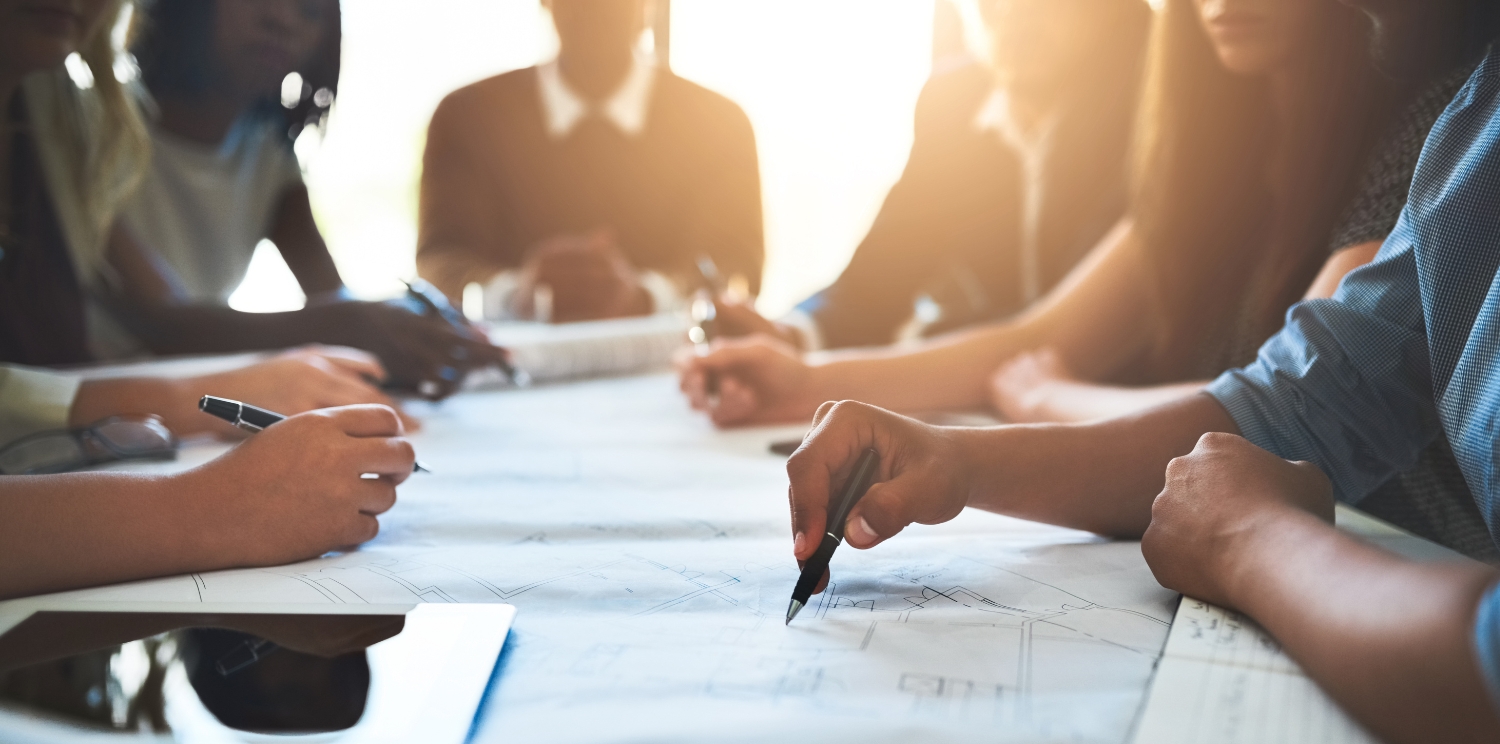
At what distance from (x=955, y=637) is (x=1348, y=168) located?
507 mm

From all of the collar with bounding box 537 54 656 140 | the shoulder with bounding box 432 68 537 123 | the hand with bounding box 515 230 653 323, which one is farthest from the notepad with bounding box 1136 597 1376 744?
the shoulder with bounding box 432 68 537 123

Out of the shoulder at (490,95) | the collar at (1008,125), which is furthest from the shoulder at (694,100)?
the collar at (1008,125)

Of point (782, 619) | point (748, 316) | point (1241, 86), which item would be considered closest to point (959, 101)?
point (748, 316)

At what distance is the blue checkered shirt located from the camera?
46 centimetres

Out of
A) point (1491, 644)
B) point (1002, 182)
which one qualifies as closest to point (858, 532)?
point (1491, 644)

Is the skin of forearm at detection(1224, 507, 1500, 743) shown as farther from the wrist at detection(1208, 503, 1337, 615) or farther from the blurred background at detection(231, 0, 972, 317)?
the blurred background at detection(231, 0, 972, 317)

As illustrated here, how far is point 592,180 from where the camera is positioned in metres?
2.13

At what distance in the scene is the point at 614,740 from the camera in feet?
0.99

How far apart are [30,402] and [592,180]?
4.85 feet

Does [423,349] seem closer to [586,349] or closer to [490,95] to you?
[586,349]

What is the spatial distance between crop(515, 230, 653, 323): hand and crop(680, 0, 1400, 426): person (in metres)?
0.58

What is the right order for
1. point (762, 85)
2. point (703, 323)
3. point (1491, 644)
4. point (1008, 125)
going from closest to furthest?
1. point (1491, 644)
2. point (703, 323)
3. point (1008, 125)
4. point (762, 85)

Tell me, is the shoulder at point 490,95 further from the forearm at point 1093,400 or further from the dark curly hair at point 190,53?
the forearm at point 1093,400

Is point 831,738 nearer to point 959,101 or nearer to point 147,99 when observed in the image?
point 959,101
